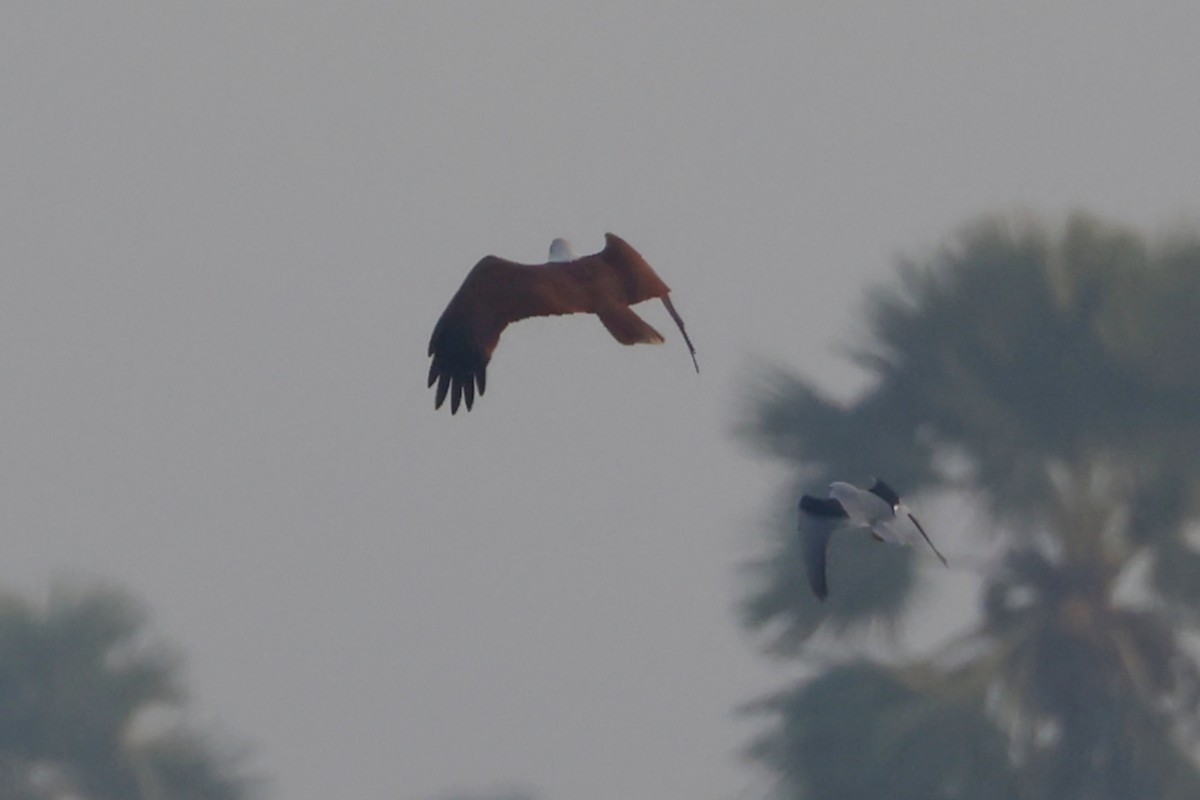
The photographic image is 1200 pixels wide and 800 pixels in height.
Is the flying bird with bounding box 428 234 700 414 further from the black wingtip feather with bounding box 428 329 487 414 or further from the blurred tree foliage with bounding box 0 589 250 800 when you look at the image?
the blurred tree foliage with bounding box 0 589 250 800

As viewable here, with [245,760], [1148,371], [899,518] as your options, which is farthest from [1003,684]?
[899,518]

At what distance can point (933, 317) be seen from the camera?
1728 cm

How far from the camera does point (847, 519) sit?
7.36 metres

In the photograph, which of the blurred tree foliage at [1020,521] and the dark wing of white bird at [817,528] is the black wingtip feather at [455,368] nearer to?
the dark wing of white bird at [817,528]

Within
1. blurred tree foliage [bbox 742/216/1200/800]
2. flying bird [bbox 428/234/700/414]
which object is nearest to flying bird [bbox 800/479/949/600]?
flying bird [bbox 428/234/700/414]

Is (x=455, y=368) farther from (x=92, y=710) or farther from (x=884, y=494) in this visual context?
(x=92, y=710)

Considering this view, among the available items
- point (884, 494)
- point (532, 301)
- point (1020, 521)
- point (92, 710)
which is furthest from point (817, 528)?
point (92, 710)

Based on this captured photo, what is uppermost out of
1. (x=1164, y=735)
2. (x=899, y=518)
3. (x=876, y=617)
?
(x=876, y=617)

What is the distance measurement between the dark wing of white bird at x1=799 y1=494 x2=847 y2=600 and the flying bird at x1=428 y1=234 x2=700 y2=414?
3.06 feet

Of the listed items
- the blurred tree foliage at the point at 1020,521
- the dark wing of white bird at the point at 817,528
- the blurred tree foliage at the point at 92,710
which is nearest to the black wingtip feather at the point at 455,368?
the dark wing of white bird at the point at 817,528

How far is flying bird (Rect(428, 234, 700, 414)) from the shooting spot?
6582 mm

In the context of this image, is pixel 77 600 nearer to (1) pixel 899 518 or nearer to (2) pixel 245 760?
(2) pixel 245 760

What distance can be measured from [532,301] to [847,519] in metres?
1.06

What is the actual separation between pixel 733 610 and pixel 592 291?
31.9ft
